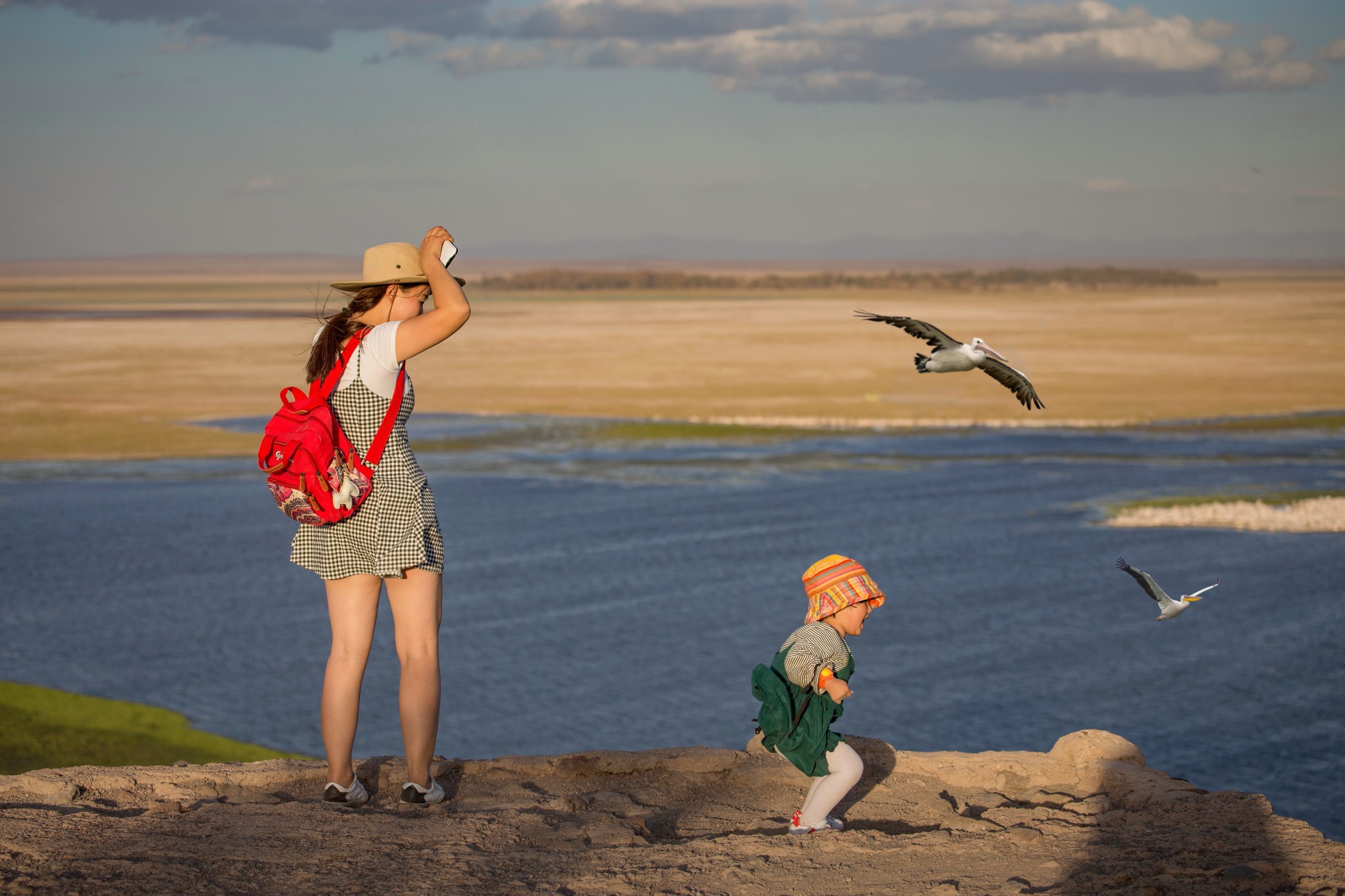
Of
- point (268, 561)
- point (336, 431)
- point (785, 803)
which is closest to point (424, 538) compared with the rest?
point (336, 431)

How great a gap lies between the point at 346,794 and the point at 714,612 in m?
8.37

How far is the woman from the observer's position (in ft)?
15.5

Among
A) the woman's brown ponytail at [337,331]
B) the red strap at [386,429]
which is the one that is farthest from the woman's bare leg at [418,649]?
the woman's brown ponytail at [337,331]

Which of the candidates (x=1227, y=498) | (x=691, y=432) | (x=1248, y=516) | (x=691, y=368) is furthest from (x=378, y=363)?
(x=691, y=368)

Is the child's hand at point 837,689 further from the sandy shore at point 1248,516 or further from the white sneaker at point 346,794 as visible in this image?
the sandy shore at point 1248,516

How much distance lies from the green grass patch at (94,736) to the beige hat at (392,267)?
18.4 ft

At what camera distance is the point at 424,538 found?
4.76 meters

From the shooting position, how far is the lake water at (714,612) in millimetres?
10367

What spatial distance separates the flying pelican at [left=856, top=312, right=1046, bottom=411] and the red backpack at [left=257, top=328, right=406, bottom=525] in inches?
72.4

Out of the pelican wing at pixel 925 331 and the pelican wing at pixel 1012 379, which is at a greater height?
the pelican wing at pixel 925 331

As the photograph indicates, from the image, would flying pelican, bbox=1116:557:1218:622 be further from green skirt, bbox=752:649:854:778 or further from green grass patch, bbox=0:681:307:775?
green grass patch, bbox=0:681:307:775

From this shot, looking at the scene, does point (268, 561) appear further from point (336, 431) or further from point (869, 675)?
point (336, 431)

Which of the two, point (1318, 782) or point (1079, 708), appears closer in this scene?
point (1318, 782)

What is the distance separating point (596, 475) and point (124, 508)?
7.38 metres
